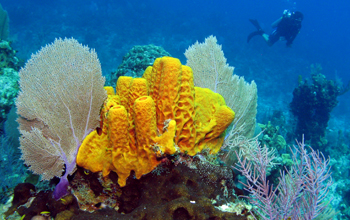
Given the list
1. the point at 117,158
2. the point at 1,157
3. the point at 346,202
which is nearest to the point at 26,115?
the point at 117,158

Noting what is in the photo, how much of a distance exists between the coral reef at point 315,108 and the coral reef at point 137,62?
33.8 feet

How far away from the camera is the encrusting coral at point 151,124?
7.73ft

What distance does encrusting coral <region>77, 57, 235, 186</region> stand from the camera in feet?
7.73

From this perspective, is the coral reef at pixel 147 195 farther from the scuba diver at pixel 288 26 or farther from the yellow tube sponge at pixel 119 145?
the scuba diver at pixel 288 26

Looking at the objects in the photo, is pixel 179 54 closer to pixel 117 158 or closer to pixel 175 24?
pixel 175 24

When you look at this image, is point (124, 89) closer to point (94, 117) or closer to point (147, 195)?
point (94, 117)

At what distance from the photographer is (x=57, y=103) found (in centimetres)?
253

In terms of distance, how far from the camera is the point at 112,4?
109 feet

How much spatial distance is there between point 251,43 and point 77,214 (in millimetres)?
38916

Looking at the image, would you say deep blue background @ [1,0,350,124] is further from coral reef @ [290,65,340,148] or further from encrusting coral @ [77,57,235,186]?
encrusting coral @ [77,57,235,186]

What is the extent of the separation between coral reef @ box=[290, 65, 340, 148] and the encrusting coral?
12301 millimetres

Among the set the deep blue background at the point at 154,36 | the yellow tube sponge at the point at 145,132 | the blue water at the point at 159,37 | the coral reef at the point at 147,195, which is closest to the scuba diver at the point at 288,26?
the deep blue background at the point at 154,36

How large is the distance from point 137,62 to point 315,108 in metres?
12.2

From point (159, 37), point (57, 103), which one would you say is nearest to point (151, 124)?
point (57, 103)
